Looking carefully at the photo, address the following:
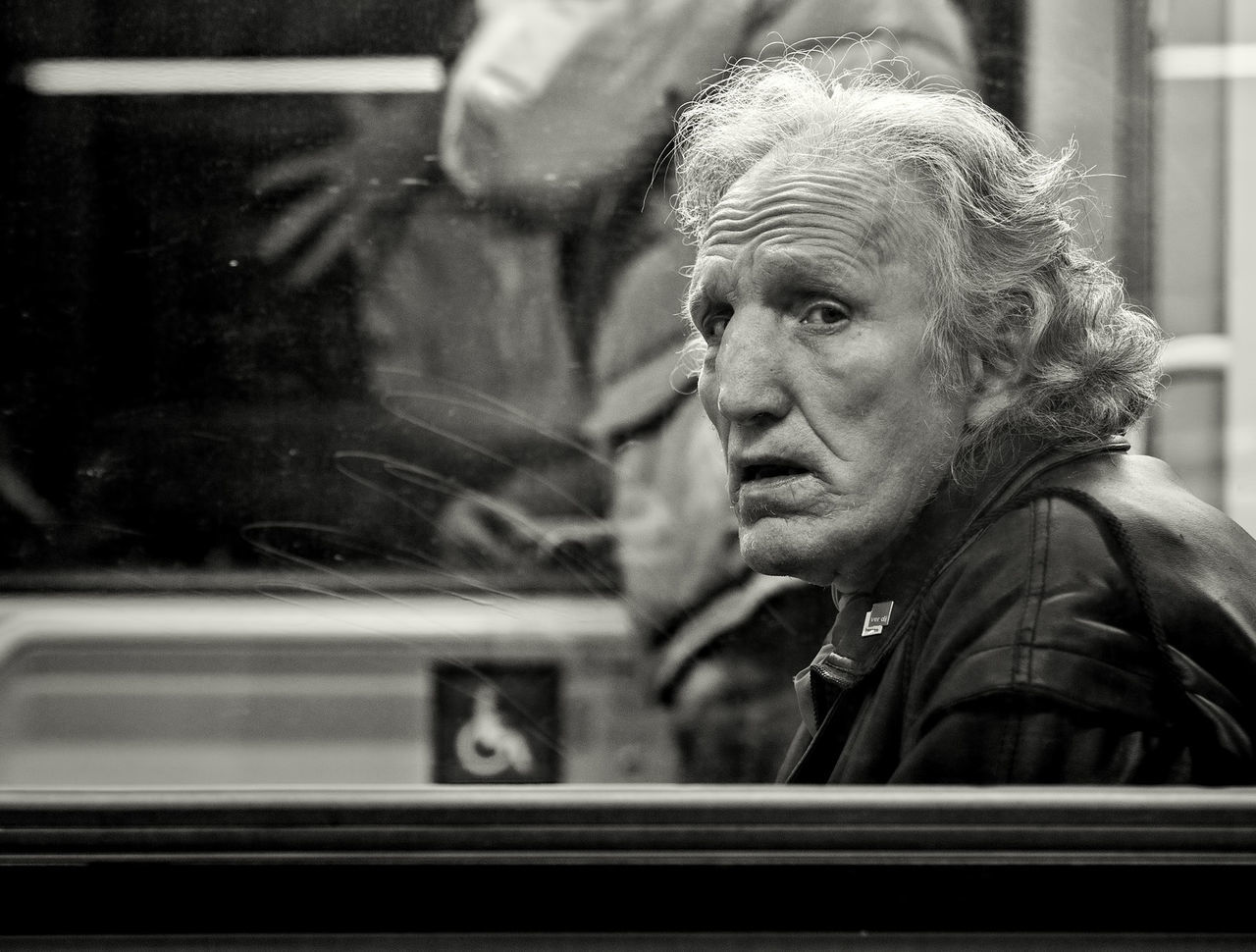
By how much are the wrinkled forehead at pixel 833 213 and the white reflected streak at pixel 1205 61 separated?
119 centimetres

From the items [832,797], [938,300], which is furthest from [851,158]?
[832,797]

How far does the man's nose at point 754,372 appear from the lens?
1.70 meters

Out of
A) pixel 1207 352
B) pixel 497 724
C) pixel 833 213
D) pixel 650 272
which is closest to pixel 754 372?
pixel 833 213

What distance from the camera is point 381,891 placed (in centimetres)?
119

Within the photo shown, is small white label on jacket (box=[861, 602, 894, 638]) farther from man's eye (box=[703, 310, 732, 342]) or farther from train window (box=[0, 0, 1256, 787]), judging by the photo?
train window (box=[0, 0, 1256, 787])

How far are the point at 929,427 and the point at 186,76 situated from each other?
1.40 m

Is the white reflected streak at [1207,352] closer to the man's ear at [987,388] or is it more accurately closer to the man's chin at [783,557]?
the man's ear at [987,388]

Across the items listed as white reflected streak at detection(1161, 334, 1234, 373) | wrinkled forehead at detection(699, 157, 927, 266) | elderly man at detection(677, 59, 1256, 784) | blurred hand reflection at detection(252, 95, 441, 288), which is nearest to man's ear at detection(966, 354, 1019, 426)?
elderly man at detection(677, 59, 1256, 784)

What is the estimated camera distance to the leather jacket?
54.6 inches

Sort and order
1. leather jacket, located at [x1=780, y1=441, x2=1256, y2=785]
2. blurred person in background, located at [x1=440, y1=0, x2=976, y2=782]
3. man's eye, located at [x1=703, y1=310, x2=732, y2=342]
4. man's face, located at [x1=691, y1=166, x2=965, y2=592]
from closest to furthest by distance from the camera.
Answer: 1. leather jacket, located at [x1=780, y1=441, x2=1256, y2=785]
2. man's face, located at [x1=691, y1=166, x2=965, y2=592]
3. man's eye, located at [x1=703, y1=310, x2=732, y2=342]
4. blurred person in background, located at [x1=440, y1=0, x2=976, y2=782]

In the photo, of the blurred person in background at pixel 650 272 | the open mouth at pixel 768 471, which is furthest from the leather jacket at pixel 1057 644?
the blurred person in background at pixel 650 272

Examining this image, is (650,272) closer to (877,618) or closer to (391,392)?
(391,392)

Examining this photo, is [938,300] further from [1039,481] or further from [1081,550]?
[1081,550]

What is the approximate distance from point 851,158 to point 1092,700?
0.72 m
